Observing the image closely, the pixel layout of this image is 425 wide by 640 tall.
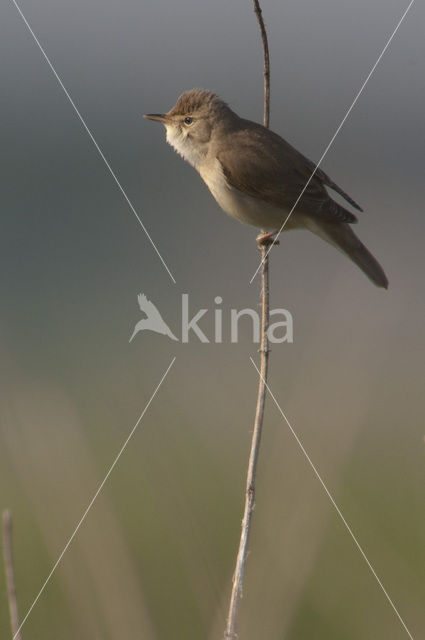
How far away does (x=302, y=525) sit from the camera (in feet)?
7.75

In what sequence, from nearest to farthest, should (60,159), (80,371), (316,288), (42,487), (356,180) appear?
(42,487), (80,371), (316,288), (356,180), (60,159)

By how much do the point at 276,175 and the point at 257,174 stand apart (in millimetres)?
76

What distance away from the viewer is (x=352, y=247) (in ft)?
9.93

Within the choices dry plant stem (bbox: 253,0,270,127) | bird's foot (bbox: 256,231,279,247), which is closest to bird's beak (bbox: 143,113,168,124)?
bird's foot (bbox: 256,231,279,247)

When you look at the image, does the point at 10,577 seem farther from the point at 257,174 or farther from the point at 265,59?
the point at 257,174

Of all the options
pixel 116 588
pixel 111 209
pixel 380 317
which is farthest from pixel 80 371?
Result: pixel 111 209

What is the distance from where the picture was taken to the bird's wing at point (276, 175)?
9.66 ft

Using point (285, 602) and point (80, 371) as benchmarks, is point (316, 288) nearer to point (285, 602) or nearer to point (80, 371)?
point (80, 371)

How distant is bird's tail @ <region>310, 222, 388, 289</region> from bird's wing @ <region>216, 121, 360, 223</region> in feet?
0.22

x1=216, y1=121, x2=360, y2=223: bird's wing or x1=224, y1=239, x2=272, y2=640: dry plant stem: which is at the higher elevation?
x1=216, y1=121, x2=360, y2=223: bird's wing

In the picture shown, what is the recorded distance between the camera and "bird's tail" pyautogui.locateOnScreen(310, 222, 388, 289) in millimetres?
2975

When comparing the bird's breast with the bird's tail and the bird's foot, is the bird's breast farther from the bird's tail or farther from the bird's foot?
the bird's tail

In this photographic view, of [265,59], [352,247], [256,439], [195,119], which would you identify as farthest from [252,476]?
[195,119]

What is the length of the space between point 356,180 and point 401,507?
9781 millimetres
